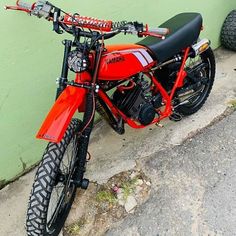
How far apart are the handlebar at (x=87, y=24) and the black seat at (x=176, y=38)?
0.65 m

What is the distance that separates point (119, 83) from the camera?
2.97 metres

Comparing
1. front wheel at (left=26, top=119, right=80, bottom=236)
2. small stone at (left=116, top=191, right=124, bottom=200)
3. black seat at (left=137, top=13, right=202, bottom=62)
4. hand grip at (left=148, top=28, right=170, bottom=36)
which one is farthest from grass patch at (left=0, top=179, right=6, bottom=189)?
hand grip at (left=148, top=28, right=170, bottom=36)

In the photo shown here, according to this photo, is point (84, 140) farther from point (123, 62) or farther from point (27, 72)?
point (27, 72)

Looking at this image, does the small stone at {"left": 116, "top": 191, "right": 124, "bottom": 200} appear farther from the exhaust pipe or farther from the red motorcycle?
the exhaust pipe

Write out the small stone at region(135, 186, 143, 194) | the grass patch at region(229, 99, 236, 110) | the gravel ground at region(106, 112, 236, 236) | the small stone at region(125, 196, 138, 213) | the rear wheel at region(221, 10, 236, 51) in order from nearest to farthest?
the gravel ground at region(106, 112, 236, 236)
the small stone at region(125, 196, 138, 213)
the small stone at region(135, 186, 143, 194)
the grass patch at region(229, 99, 236, 110)
the rear wheel at region(221, 10, 236, 51)

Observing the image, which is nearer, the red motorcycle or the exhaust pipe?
the red motorcycle

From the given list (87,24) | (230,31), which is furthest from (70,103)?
(230,31)

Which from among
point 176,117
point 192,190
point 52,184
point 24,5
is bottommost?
point 192,190

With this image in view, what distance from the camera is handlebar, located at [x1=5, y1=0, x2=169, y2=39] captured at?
2324 millimetres

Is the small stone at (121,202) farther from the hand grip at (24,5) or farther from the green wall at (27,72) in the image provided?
the hand grip at (24,5)

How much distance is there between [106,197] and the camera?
3.03 metres

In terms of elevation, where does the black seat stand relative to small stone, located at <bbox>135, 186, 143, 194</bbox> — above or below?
above

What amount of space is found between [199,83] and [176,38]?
742 millimetres

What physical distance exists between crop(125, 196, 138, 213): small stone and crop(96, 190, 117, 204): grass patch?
98 millimetres
